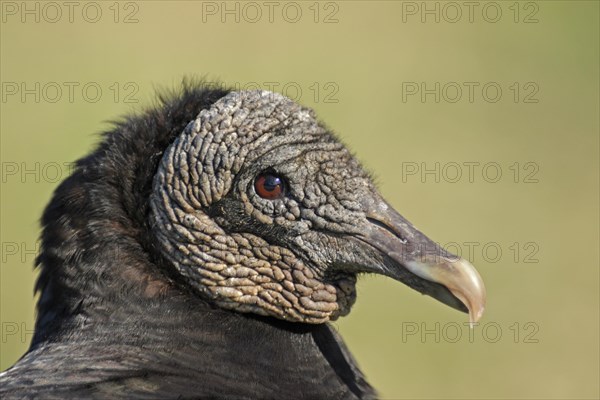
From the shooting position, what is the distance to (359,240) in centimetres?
537

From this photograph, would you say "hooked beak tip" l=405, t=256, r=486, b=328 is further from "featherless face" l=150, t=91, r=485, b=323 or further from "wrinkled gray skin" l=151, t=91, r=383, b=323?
"wrinkled gray skin" l=151, t=91, r=383, b=323

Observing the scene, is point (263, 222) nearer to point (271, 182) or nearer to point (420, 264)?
point (271, 182)

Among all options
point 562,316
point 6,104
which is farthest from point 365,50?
point 562,316

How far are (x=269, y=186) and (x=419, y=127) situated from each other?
9.81 meters

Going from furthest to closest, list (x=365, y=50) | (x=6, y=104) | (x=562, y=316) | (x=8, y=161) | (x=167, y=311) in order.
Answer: (x=365, y=50) < (x=6, y=104) < (x=8, y=161) < (x=562, y=316) < (x=167, y=311)

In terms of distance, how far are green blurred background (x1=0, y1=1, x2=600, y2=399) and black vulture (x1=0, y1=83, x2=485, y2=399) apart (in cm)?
530

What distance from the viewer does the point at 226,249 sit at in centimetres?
542

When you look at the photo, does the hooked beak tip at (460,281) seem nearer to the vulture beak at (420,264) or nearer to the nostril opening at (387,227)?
the vulture beak at (420,264)

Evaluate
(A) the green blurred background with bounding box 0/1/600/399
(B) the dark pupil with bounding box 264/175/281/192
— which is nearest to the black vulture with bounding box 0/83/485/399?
(B) the dark pupil with bounding box 264/175/281/192

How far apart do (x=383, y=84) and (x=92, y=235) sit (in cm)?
1102

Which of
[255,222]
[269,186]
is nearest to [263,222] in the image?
[255,222]

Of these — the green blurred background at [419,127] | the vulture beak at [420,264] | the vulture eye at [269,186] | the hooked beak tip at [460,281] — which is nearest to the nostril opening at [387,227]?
the vulture beak at [420,264]

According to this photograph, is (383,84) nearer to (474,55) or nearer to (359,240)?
(474,55)

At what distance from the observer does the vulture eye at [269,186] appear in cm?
542
